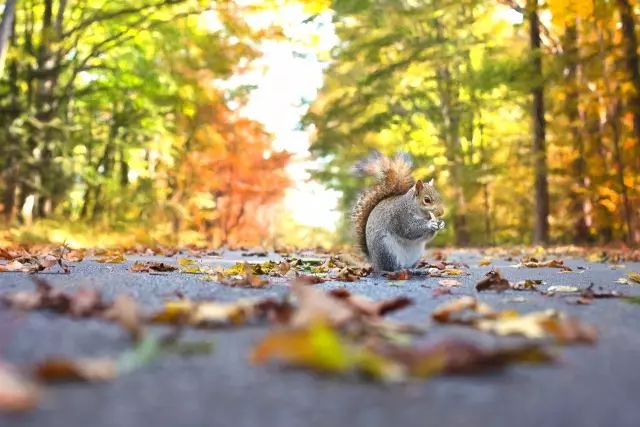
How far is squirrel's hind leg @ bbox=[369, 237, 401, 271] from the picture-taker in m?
4.86

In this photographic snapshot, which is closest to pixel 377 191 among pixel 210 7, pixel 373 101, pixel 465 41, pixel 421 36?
pixel 210 7

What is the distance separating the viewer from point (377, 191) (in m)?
5.40

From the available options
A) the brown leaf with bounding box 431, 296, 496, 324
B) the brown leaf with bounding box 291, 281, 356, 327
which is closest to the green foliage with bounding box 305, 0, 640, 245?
the brown leaf with bounding box 431, 296, 496, 324

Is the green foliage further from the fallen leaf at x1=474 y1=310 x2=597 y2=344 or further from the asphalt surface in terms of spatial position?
the asphalt surface

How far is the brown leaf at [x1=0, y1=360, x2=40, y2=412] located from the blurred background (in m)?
9.24

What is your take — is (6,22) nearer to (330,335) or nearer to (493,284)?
(493,284)

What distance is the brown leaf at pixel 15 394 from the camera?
117cm

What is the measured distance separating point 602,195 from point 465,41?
7.15 meters

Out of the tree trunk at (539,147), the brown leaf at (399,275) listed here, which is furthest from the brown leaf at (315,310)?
the tree trunk at (539,147)

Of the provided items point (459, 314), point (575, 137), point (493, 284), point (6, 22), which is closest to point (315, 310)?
point (459, 314)

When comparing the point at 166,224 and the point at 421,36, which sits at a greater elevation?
the point at 421,36

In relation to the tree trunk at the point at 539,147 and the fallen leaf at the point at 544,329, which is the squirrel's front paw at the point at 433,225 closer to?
the fallen leaf at the point at 544,329

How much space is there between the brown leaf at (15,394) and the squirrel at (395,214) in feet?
12.2

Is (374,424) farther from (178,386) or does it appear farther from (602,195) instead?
(602,195)
